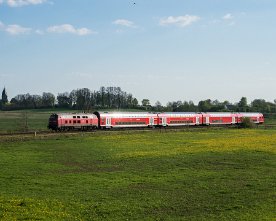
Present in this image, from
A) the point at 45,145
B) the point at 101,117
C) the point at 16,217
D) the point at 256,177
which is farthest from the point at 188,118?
the point at 16,217

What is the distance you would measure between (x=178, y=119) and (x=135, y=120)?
13145mm

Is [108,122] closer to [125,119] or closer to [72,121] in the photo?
[125,119]

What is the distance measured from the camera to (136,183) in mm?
28781

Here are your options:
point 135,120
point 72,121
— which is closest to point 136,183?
point 72,121

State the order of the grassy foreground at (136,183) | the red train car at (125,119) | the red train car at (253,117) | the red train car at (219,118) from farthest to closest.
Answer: the red train car at (253,117) → the red train car at (219,118) → the red train car at (125,119) → the grassy foreground at (136,183)

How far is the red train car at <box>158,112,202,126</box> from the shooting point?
291 ft

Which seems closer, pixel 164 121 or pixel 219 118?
pixel 164 121

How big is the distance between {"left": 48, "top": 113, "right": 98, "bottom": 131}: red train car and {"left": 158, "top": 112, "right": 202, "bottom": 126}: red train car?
18389 millimetres

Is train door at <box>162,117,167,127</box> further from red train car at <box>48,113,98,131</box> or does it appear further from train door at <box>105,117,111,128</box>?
red train car at <box>48,113,98,131</box>

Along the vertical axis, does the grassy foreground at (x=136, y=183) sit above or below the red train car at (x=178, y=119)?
below

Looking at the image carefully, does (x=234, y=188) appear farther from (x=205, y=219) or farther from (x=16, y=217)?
(x=16, y=217)

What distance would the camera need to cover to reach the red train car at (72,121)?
70.8 m

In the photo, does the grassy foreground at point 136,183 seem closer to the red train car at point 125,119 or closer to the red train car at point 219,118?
the red train car at point 125,119

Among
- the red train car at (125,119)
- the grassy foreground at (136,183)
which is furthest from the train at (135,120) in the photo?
the grassy foreground at (136,183)
